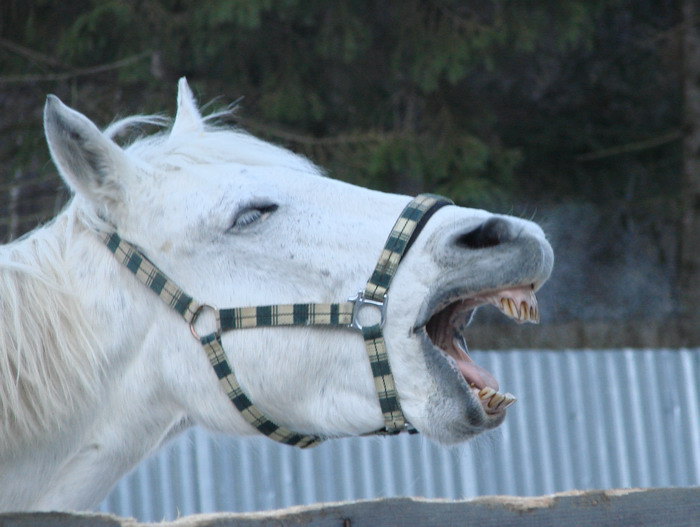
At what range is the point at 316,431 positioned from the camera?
6.66ft

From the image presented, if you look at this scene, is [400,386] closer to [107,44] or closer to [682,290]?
[107,44]

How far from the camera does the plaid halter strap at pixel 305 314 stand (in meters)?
1.92

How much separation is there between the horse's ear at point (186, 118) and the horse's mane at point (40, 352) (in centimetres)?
63

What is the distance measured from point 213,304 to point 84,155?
492mm

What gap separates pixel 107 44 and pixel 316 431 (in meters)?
6.12

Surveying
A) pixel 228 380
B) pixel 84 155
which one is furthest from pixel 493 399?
pixel 84 155

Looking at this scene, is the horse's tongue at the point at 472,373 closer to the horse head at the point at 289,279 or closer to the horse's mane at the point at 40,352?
the horse head at the point at 289,279

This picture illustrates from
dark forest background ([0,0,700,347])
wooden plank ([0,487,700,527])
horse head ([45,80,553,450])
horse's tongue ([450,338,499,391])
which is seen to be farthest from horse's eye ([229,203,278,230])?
dark forest background ([0,0,700,347])

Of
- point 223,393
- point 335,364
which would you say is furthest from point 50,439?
point 335,364

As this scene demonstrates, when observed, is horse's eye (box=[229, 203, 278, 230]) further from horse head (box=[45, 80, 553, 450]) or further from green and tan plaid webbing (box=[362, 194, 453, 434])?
green and tan plaid webbing (box=[362, 194, 453, 434])

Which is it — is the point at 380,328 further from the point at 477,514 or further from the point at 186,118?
the point at 186,118

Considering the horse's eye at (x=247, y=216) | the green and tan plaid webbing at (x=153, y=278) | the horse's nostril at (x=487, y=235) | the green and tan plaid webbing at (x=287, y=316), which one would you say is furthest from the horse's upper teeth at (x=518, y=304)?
the green and tan plaid webbing at (x=153, y=278)

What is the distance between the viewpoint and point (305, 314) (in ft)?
6.56

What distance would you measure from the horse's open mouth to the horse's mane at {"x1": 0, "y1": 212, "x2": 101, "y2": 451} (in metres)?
0.85
